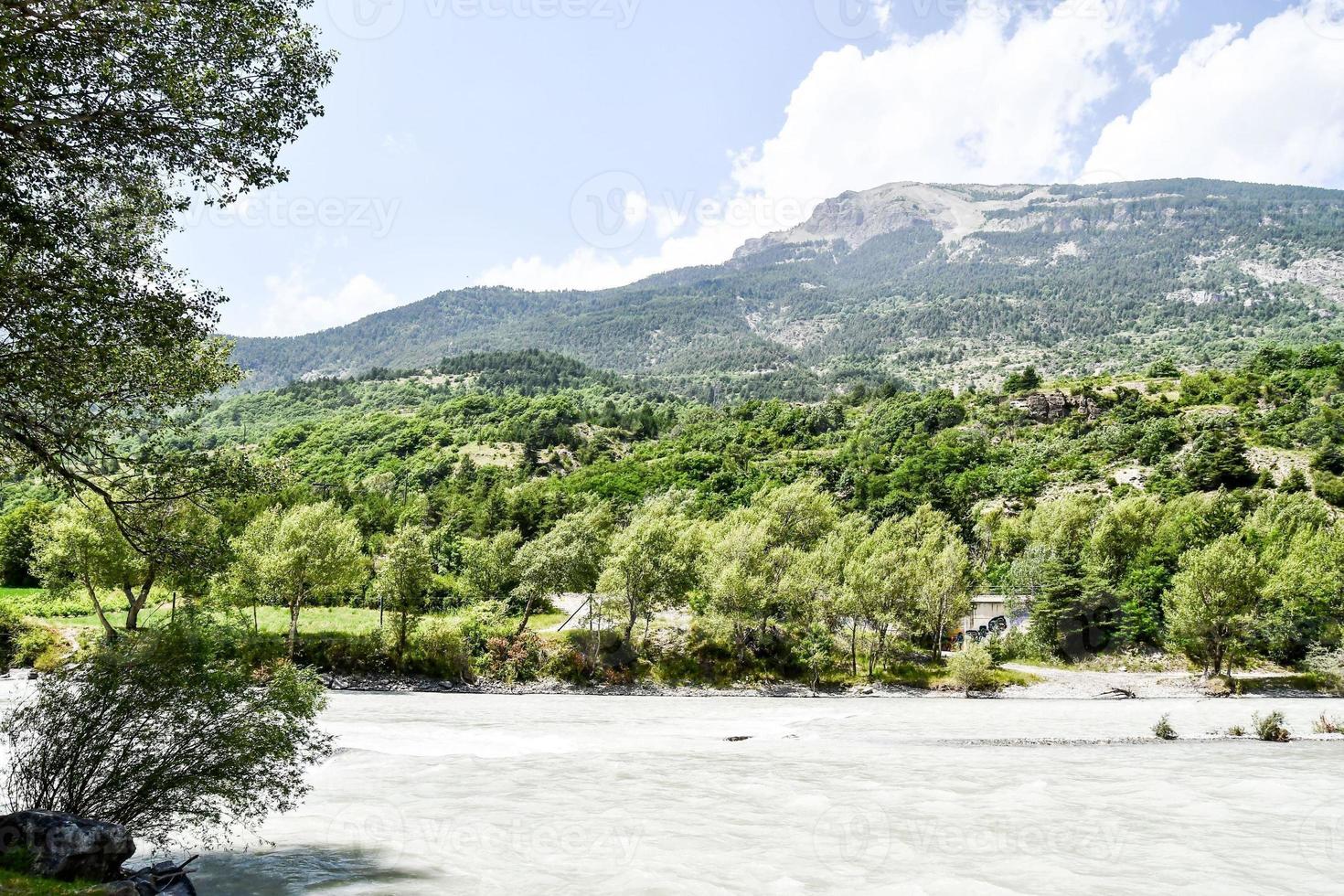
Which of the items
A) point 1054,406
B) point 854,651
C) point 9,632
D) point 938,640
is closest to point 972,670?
point 938,640

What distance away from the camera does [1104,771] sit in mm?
28000

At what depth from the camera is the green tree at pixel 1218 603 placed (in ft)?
182

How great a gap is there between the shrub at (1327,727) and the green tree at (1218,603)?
17.7m

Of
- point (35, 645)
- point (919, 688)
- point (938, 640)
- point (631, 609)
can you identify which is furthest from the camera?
point (938, 640)

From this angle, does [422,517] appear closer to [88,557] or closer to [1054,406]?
[88,557]

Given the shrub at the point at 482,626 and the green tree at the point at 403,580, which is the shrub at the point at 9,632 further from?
the shrub at the point at 482,626

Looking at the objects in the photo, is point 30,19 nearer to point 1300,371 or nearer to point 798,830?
point 798,830

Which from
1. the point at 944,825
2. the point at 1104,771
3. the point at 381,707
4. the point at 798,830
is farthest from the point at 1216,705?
the point at 381,707

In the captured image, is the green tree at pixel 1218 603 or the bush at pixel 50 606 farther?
the green tree at pixel 1218 603

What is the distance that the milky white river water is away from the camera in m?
16.1

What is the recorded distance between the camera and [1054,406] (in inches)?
5674

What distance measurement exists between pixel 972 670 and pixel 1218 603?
19.9m

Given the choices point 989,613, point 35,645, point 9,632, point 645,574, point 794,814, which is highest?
point 645,574

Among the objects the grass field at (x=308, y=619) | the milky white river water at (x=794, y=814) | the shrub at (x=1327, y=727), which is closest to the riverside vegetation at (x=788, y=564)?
the grass field at (x=308, y=619)
